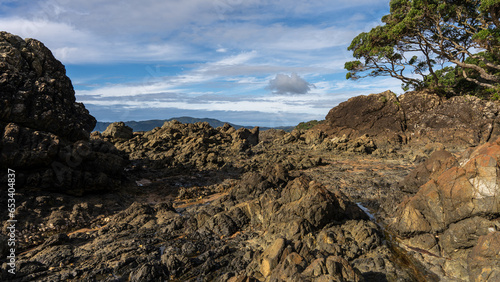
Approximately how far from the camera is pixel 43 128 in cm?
1822

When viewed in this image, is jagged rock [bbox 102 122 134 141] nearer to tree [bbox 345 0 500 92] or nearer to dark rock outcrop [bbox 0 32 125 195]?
dark rock outcrop [bbox 0 32 125 195]

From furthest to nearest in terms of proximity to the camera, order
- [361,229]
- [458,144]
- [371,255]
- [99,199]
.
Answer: [458,144] < [99,199] < [361,229] < [371,255]

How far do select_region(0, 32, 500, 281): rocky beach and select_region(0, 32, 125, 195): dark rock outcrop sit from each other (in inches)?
3.0

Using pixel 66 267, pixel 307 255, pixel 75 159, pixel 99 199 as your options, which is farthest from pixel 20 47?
pixel 307 255

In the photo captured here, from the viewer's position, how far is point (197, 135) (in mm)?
39125

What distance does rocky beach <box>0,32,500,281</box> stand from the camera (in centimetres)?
934

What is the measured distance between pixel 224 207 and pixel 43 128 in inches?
526

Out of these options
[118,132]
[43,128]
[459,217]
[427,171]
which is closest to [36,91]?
[43,128]

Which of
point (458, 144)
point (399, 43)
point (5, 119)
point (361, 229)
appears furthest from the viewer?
point (399, 43)

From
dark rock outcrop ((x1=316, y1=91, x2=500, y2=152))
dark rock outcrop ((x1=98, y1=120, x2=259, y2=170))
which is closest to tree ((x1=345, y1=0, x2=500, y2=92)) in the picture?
dark rock outcrop ((x1=316, y1=91, x2=500, y2=152))

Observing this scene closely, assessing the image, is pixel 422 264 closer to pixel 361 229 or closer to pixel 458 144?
pixel 361 229

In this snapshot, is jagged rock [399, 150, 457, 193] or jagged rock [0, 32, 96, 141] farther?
jagged rock [0, 32, 96, 141]

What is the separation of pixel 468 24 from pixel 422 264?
3175cm

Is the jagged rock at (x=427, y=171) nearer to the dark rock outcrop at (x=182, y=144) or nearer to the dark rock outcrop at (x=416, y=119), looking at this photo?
the dark rock outcrop at (x=416, y=119)
